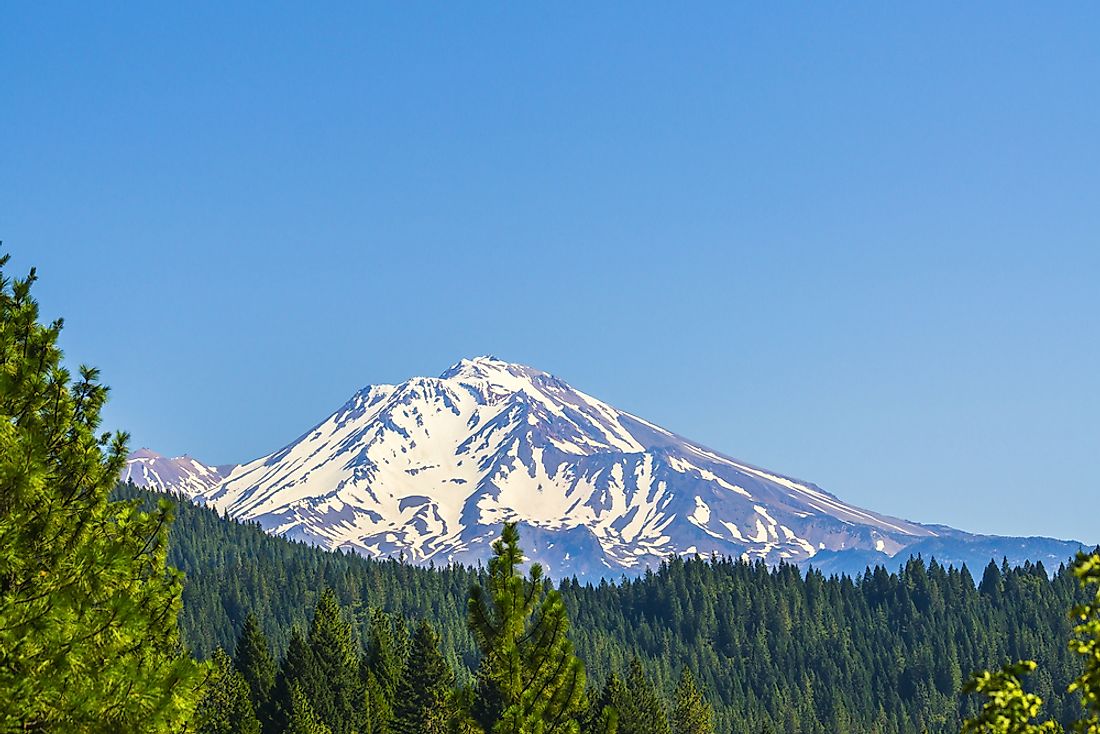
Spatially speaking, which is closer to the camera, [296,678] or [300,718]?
[300,718]

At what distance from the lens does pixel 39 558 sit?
770 inches

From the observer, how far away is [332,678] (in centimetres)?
8969

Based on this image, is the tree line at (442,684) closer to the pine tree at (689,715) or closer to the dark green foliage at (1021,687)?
the pine tree at (689,715)

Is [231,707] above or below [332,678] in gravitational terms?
below

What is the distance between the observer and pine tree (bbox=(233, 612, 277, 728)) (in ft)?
277

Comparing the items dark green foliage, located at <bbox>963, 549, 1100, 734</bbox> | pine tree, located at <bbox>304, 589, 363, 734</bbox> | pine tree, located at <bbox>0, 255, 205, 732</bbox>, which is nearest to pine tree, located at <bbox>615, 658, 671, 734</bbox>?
pine tree, located at <bbox>304, 589, 363, 734</bbox>

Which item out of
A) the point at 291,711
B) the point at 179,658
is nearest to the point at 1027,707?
the point at 179,658

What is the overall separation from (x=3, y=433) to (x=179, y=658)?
149 inches

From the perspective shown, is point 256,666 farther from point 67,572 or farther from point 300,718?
point 67,572

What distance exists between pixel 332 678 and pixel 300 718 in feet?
57.0

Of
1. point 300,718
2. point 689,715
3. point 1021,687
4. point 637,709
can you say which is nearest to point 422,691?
point 300,718

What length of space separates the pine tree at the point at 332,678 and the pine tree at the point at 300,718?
4284 mm

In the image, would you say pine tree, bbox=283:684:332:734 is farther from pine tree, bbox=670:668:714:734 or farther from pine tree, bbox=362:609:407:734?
pine tree, bbox=670:668:714:734

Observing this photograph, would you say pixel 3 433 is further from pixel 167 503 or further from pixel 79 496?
pixel 167 503
